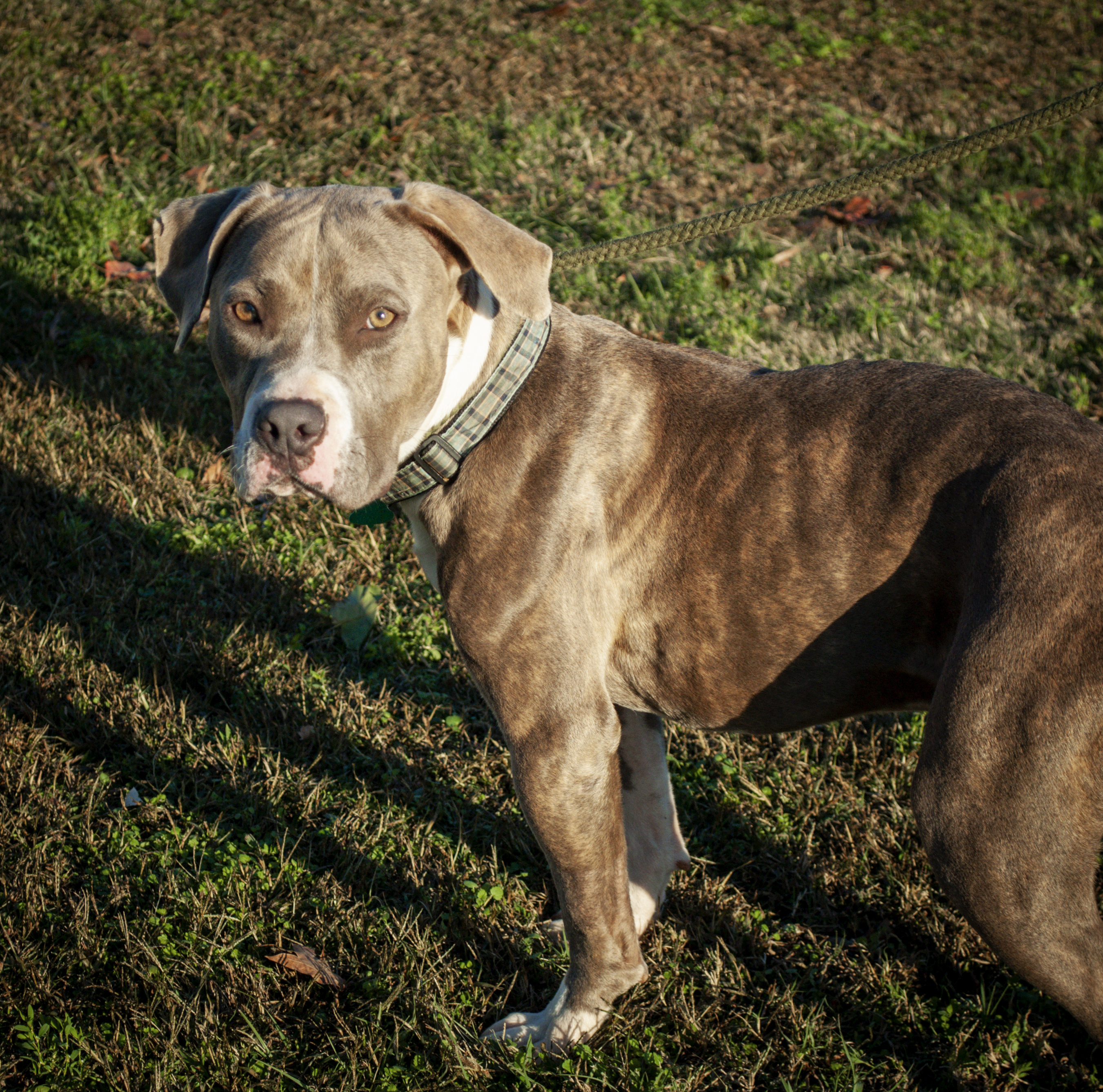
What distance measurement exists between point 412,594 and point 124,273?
351 centimetres

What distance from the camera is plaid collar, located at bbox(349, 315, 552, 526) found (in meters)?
2.73

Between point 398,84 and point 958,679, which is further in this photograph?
point 398,84

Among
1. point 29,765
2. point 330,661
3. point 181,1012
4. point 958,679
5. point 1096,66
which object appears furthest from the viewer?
point 1096,66

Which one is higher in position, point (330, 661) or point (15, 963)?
point (330, 661)

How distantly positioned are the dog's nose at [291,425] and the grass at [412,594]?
65.9 inches

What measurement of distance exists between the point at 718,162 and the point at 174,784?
19.8 ft

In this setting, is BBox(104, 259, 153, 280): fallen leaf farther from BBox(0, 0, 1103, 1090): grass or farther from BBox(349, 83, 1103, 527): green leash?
BBox(349, 83, 1103, 527): green leash

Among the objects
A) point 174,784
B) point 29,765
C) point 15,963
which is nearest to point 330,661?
point 174,784

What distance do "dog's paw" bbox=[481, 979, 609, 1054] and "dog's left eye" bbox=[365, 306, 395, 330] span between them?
2.00m

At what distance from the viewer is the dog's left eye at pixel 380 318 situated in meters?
2.58

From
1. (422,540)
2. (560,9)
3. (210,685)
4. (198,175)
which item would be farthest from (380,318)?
(560,9)

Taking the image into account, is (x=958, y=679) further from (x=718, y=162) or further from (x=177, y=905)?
(x=718, y=162)

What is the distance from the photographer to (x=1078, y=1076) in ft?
9.12

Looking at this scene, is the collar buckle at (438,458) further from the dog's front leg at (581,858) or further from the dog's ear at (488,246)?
the dog's front leg at (581,858)
